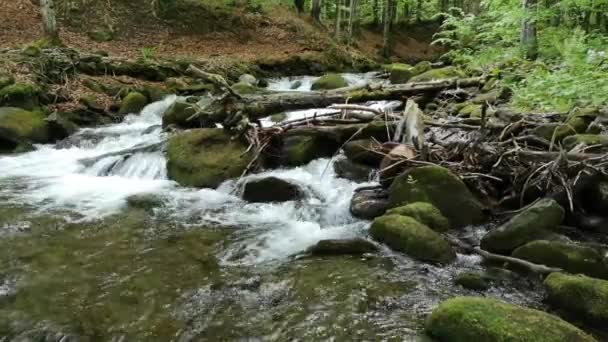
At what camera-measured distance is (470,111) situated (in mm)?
10031

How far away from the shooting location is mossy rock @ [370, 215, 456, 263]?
6.10 m

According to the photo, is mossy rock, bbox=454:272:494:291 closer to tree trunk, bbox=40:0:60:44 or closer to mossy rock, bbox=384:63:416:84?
mossy rock, bbox=384:63:416:84

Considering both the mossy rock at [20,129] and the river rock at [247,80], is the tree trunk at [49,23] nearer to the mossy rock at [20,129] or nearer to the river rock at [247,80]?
the mossy rock at [20,129]

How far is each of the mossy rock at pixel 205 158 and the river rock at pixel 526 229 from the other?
4.52 meters

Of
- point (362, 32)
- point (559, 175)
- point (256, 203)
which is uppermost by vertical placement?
point (362, 32)

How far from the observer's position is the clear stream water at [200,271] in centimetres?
469

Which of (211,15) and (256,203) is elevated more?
(211,15)

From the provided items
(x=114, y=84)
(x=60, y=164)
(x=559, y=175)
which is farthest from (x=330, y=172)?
(x=114, y=84)

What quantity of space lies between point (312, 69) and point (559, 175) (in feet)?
59.5

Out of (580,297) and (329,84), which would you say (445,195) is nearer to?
(580,297)

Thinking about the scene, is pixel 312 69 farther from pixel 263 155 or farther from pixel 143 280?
pixel 143 280

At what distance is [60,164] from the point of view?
1079 cm

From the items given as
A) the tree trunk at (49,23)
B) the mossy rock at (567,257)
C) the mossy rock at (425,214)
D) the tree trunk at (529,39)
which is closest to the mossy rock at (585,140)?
the mossy rock at (567,257)

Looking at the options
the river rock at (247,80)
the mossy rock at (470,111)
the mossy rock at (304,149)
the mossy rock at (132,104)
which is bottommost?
the mossy rock at (304,149)
